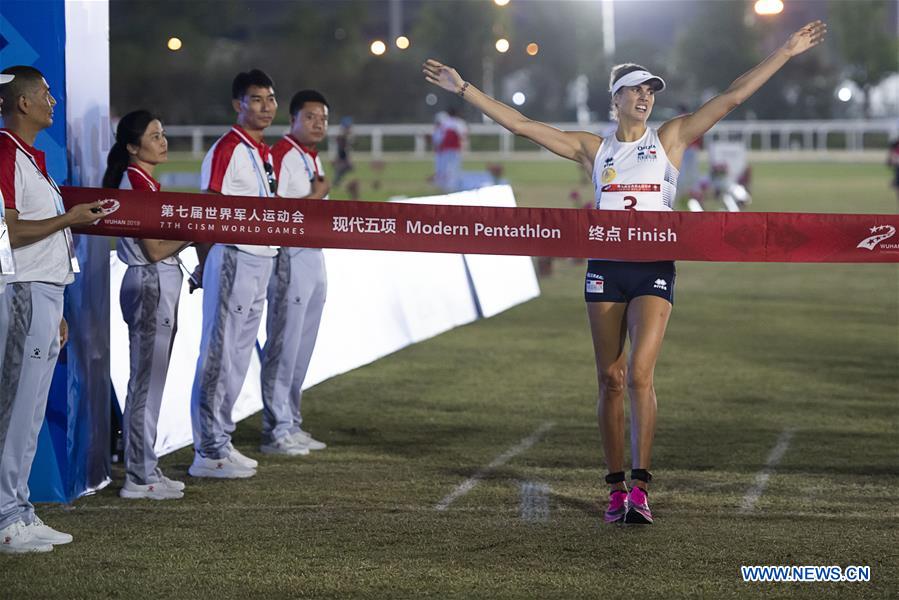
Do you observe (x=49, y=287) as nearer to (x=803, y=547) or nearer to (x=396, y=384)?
(x=803, y=547)

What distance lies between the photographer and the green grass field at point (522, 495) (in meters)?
6.24

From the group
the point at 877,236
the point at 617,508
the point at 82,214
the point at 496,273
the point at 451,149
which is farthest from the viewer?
the point at 451,149

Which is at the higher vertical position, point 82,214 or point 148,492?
point 82,214

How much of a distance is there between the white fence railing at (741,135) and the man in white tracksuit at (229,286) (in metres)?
49.8

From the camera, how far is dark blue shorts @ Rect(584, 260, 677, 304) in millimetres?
7273

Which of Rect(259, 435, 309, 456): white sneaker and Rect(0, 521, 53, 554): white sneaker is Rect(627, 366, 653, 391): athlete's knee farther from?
Rect(0, 521, 53, 554): white sneaker

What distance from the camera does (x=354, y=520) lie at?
7234 mm

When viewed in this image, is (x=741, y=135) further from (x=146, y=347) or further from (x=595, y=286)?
(x=146, y=347)

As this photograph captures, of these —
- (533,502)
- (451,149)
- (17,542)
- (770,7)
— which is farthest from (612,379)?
(451,149)

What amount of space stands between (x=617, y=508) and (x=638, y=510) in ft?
0.47

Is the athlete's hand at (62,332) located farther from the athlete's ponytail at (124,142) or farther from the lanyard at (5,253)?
the athlete's ponytail at (124,142)

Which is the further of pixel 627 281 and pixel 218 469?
pixel 218 469

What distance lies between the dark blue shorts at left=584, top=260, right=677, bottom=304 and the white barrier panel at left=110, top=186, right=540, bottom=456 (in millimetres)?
3079

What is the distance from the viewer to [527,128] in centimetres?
736
